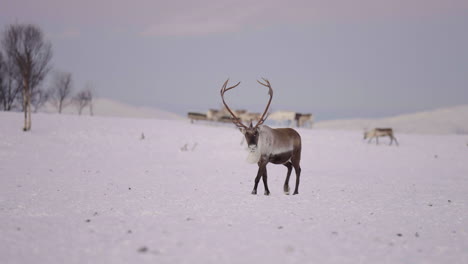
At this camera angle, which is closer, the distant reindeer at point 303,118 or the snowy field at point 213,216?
the snowy field at point 213,216

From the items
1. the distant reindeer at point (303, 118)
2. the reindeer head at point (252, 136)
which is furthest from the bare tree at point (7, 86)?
the reindeer head at point (252, 136)

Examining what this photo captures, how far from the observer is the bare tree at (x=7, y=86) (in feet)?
140

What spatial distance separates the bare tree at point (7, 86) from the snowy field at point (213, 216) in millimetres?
29817

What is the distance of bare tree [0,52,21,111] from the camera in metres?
42.8

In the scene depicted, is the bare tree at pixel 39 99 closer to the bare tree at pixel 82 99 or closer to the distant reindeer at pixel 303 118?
the bare tree at pixel 82 99

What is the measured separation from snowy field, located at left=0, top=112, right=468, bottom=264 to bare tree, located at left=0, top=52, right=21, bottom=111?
2982cm

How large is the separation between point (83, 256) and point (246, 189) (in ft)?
21.2

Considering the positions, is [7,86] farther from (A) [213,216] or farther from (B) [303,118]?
(A) [213,216]

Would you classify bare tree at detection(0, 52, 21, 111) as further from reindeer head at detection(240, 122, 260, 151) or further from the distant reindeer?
reindeer head at detection(240, 122, 260, 151)

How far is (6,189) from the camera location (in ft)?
32.4

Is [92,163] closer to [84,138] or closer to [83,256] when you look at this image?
[84,138]

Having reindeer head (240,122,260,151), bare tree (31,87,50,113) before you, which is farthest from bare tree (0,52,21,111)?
reindeer head (240,122,260,151)

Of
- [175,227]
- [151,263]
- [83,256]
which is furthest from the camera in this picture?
[175,227]

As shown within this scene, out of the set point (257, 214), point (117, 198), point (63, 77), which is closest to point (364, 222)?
point (257, 214)
